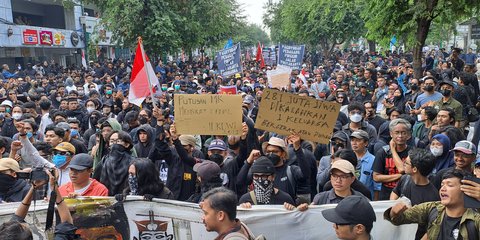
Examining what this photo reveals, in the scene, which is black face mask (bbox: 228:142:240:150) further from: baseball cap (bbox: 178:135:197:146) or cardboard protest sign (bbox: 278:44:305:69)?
cardboard protest sign (bbox: 278:44:305:69)

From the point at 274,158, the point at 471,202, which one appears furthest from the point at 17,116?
the point at 471,202

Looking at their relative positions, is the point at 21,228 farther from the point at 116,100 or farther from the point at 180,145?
the point at 116,100

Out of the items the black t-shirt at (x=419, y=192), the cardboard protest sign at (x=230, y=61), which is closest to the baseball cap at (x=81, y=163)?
the black t-shirt at (x=419, y=192)

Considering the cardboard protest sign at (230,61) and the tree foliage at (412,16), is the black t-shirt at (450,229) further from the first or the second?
the cardboard protest sign at (230,61)

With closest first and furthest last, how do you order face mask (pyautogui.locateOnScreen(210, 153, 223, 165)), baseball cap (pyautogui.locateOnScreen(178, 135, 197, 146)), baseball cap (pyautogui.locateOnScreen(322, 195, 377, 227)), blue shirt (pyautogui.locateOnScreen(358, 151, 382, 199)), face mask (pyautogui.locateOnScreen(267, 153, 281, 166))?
Answer: baseball cap (pyautogui.locateOnScreen(322, 195, 377, 227)) < face mask (pyautogui.locateOnScreen(267, 153, 281, 166)) < blue shirt (pyautogui.locateOnScreen(358, 151, 382, 199)) < face mask (pyautogui.locateOnScreen(210, 153, 223, 165)) < baseball cap (pyautogui.locateOnScreen(178, 135, 197, 146))

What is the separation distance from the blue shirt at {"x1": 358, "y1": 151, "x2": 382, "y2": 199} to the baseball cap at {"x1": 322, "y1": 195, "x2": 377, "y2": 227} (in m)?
2.62

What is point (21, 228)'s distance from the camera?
300 centimetres

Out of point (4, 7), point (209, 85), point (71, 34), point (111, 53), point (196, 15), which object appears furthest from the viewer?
point (111, 53)

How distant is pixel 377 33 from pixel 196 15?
44.2 ft

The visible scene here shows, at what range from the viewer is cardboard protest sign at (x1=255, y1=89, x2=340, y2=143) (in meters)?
5.33

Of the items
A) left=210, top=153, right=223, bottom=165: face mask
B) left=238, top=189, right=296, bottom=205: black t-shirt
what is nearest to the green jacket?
left=238, top=189, right=296, bottom=205: black t-shirt

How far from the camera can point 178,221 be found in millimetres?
4426

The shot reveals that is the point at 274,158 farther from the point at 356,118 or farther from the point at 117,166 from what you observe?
the point at 356,118

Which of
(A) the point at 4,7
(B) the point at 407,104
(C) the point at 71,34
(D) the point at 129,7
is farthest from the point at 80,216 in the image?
(C) the point at 71,34
